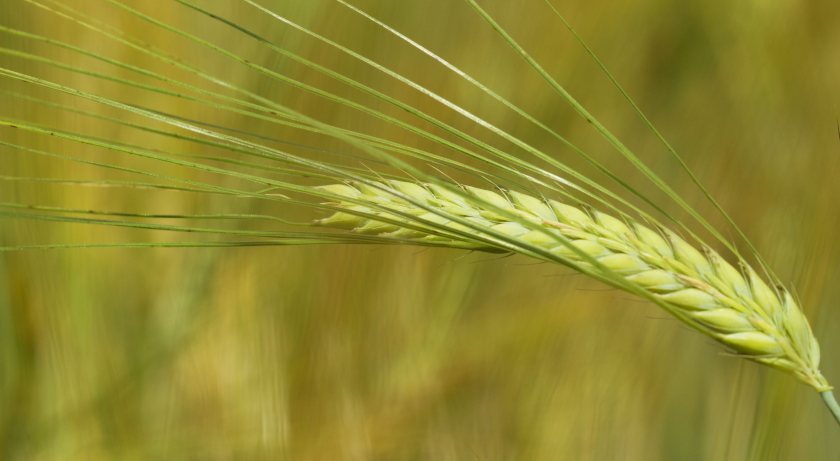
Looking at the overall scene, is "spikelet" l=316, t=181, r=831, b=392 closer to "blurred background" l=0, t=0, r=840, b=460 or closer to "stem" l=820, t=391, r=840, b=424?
"stem" l=820, t=391, r=840, b=424

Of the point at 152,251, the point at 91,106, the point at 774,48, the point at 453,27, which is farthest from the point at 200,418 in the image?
the point at 774,48

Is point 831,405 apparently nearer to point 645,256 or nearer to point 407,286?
point 645,256

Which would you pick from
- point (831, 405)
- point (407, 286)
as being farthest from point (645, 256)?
point (407, 286)

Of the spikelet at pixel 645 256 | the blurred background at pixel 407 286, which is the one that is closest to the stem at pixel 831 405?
the spikelet at pixel 645 256

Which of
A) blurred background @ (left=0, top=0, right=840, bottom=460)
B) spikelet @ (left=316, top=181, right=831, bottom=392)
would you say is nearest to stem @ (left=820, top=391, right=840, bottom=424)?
spikelet @ (left=316, top=181, right=831, bottom=392)

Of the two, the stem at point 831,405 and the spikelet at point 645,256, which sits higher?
the spikelet at point 645,256

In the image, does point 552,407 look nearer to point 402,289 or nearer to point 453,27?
point 402,289

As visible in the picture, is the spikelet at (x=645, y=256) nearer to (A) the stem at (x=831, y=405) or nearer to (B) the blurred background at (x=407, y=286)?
(A) the stem at (x=831, y=405)
